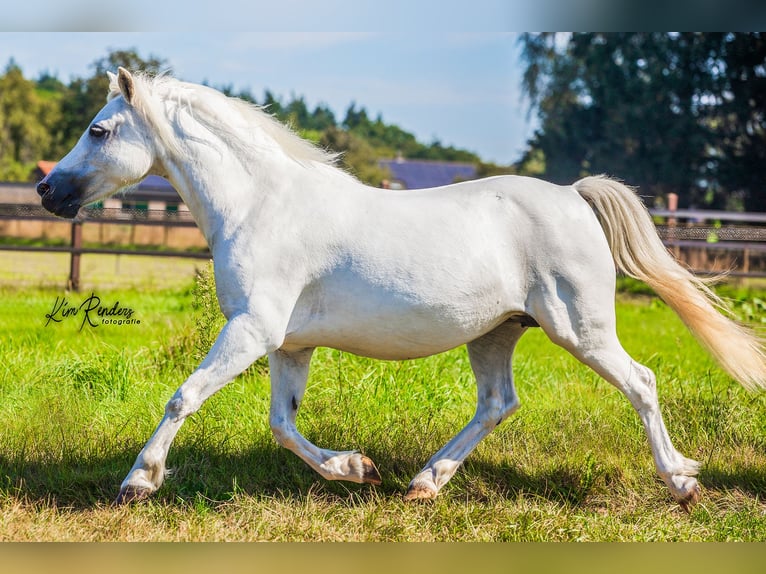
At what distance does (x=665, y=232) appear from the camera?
4773 mm

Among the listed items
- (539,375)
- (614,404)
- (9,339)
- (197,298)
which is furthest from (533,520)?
(9,339)

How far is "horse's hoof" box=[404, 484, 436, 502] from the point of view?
379cm

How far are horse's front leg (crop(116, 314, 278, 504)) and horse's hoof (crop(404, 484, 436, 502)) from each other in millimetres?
998

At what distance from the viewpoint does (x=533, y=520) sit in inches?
145

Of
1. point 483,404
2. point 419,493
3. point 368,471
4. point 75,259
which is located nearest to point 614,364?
point 483,404

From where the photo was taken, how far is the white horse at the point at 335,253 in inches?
136

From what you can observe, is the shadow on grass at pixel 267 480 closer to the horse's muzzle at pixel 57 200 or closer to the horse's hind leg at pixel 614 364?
the horse's hind leg at pixel 614 364

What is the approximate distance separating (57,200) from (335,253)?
1202 millimetres

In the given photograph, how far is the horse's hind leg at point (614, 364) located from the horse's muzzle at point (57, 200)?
208cm

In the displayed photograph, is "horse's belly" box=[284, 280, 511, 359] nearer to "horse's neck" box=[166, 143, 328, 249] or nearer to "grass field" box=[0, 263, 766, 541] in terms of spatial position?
"horse's neck" box=[166, 143, 328, 249]

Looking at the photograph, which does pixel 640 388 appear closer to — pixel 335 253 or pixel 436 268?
pixel 436 268

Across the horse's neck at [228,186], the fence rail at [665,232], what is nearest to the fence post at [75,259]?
the fence rail at [665,232]

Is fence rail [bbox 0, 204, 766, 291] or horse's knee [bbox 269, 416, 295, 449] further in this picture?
fence rail [bbox 0, 204, 766, 291]

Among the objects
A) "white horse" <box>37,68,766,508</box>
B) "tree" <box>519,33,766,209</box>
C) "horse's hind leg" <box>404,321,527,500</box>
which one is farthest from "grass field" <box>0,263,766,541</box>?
"tree" <box>519,33,766,209</box>
